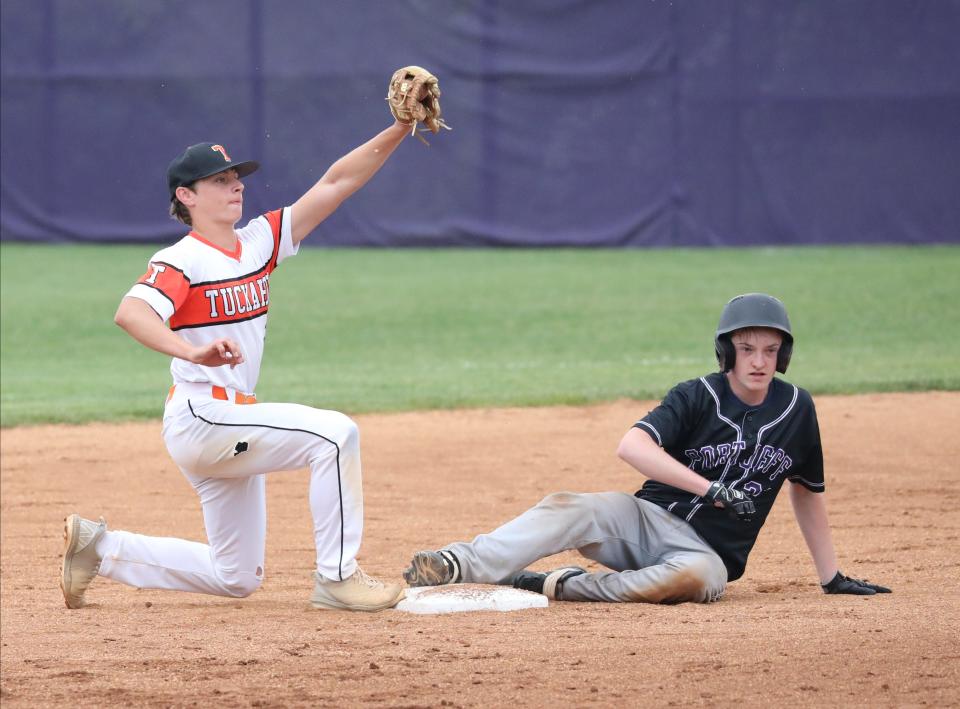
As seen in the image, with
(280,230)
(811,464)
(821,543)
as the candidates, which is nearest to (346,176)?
(280,230)

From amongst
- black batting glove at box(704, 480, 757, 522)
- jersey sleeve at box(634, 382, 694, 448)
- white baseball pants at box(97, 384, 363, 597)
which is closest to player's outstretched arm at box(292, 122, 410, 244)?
white baseball pants at box(97, 384, 363, 597)

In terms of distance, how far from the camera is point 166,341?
3.96 m

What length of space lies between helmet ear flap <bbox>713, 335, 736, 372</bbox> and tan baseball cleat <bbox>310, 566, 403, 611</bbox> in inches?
49.3

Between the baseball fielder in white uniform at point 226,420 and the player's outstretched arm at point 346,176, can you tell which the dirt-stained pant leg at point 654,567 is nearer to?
the baseball fielder in white uniform at point 226,420

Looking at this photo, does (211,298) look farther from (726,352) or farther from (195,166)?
(726,352)

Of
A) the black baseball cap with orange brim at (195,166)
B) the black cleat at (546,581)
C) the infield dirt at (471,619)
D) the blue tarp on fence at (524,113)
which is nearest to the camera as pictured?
the infield dirt at (471,619)

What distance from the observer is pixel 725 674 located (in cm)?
345

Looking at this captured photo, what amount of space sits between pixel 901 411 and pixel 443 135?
7.23m

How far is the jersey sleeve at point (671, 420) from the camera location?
4.28m

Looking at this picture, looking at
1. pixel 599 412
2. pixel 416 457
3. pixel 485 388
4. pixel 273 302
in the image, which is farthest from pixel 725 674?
pixel 273 302

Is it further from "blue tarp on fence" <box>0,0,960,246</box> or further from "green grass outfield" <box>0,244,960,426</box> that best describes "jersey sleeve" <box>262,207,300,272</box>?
"blue tarp on fence" <box>0,0,960,246</box>

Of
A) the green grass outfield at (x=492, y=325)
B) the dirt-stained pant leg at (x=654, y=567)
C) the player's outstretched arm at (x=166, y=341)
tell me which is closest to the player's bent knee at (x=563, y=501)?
the dirt-stained pant leg at (x=654, y=567)

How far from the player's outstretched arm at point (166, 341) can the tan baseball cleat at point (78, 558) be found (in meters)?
0.86

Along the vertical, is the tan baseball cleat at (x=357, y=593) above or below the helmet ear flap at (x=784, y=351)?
below
